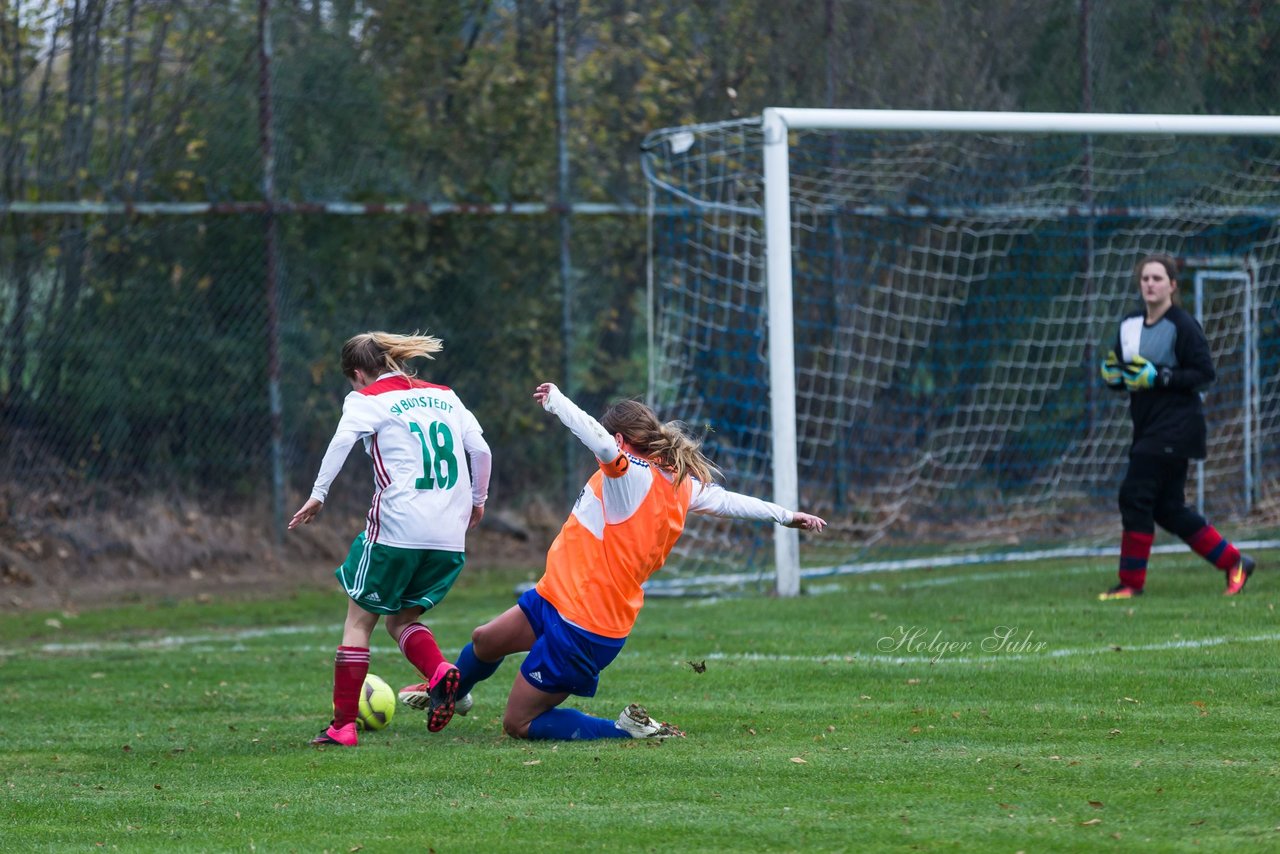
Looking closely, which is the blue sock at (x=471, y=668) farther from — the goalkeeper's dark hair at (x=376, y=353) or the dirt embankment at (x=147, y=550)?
the dirt embankment at (x=147, y=550)

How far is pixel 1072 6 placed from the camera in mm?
14695

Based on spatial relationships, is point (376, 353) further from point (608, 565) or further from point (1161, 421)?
point (1161, 421)

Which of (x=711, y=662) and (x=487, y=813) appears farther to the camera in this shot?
(x=711, y=662)

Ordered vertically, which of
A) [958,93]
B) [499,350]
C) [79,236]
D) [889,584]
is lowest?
[889,584]

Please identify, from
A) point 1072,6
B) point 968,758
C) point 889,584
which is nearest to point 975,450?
point 889,584

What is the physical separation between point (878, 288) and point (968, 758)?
8548 mm

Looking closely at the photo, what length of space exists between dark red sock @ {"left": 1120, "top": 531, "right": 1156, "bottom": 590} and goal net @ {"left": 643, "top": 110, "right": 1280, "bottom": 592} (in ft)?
8.93

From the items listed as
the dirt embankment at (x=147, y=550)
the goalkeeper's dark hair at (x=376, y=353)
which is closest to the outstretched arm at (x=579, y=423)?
the goalkeeper's dark hair at (x=376, y=353)

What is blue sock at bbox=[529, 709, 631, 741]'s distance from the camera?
607 cm

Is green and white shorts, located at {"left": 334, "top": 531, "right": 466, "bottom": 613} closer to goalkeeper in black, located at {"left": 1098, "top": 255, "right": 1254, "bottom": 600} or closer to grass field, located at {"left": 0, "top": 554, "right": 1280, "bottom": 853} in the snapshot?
grass field, located at {"left": 0, "top": 554, "right": 1280, "bottom": 853}

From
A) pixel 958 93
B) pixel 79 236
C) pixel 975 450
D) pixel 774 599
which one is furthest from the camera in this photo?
pixel 958 93

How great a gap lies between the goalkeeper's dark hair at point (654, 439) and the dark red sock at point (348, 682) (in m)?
1.35

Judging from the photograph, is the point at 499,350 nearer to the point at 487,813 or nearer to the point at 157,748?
the point at 157,748

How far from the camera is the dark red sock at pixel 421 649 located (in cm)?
642
